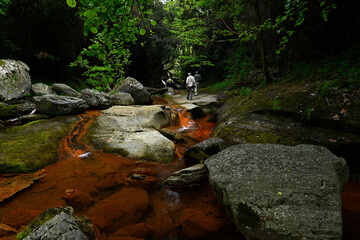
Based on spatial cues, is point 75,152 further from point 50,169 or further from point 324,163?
point 324,163

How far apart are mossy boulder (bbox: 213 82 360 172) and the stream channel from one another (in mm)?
849

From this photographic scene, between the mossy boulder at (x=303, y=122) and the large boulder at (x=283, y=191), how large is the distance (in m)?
1.09

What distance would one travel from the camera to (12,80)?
6758 mm

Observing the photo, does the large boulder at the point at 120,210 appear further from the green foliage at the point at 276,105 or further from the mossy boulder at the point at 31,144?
the green foliage at the point at 276,105

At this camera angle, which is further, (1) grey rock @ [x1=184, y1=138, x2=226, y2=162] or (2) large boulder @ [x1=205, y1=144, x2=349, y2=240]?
(1) grey rock @ [x1=184, y1=138, x2=226, y2=162]

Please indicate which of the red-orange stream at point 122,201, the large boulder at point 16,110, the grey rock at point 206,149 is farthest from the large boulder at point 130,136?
the large boulder at point 16,110

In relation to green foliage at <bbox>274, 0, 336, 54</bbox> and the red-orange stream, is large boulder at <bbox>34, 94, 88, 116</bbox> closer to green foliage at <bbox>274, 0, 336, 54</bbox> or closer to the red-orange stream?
the red-orange stream

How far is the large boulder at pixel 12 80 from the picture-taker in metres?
6.37

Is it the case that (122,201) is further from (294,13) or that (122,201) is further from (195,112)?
(195,112)

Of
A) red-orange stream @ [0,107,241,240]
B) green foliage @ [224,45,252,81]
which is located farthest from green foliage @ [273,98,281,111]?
green foliage @ [224,45,252,81]

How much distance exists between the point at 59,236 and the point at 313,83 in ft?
21.8

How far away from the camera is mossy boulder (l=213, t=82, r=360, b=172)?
11.0ft

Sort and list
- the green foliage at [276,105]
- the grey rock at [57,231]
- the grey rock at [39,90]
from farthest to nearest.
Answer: the grey rock at [39,90] → the green foliage at [276,105] → the grey rock at [57,231]

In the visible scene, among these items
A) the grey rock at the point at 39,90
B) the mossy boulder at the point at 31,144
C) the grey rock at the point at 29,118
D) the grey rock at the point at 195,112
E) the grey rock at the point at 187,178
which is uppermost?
the grey rock at the point at 39,90
